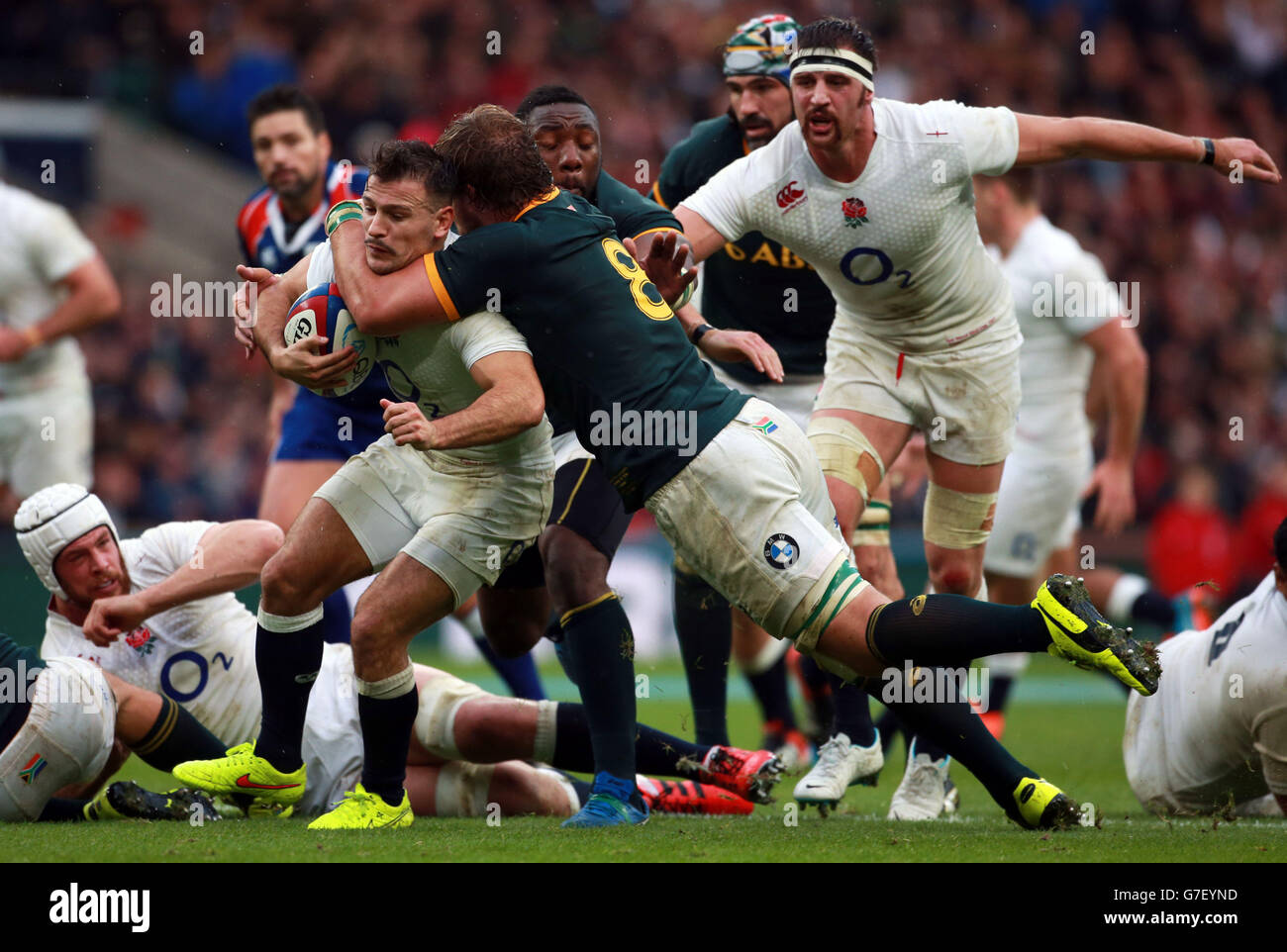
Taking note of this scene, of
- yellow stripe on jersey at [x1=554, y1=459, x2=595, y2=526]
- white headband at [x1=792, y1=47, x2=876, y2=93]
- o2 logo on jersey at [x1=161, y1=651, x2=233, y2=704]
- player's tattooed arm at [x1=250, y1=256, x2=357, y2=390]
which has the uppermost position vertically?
white headband at [x1=792, y1=47, x2=876, y2=93]

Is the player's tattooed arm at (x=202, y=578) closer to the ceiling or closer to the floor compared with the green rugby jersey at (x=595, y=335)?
closer to the floor

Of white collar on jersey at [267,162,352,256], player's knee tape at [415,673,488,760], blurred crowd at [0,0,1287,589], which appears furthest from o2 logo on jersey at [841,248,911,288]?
blurred crowd at [0,0,1287,589]

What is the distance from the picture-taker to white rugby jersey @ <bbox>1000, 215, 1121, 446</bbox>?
24.2ft

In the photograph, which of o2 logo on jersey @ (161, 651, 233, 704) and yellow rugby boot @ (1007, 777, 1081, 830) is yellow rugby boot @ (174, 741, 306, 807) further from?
yellow rugby boot @ (1007, 777, 1081, 830)

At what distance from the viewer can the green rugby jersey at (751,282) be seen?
6.20 meters

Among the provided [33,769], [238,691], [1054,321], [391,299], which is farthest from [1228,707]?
[33,769]

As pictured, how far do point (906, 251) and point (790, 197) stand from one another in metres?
0.42

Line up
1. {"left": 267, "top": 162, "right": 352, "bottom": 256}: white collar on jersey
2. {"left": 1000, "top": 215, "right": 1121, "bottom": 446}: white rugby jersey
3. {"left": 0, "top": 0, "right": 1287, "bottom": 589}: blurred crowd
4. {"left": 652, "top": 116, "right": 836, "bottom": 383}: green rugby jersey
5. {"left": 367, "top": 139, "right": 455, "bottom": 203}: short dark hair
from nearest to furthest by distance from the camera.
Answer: {"left": 367, "top": 139, "right": 455, "bottom": 203}: short dark hair
{"left": 652, "top": 116, "right": 836, "bottom": 383}: green rugby jersey
{"left": 267, "top": 162, "right": 352, "bottom": 256}: white collar on jersey
{"left": 1000, "top": 215, "right": 1121, "bottom": 446}: white rugby jersey
{"left": 0, "top": 0, "right": 1287, "bottom": 589}: blurred crowd

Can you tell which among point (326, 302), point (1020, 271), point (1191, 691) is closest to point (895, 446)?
point (1191, 691)

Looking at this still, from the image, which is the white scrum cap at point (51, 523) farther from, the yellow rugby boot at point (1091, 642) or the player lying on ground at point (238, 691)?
the yellow rugby boot at point (1091, 642)

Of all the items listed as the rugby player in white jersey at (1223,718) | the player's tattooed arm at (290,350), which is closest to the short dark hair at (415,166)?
the player's tattooed arm at (290,350)

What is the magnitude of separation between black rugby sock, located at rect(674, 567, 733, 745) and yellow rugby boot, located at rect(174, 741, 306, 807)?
1611 millimetres

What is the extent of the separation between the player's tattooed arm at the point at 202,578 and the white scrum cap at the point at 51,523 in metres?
0.24

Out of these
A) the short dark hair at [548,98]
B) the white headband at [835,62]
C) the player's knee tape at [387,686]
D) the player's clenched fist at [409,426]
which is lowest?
the player's knee tape at [387,686]
